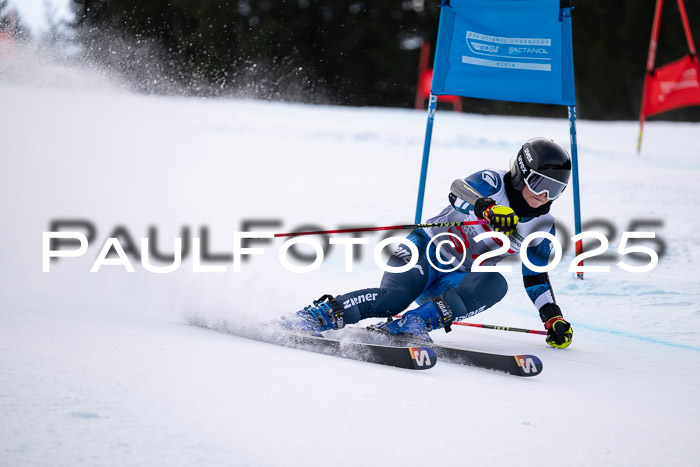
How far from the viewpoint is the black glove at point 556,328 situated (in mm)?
3230

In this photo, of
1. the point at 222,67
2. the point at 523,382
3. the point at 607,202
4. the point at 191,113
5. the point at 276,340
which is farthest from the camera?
the point at 222,67

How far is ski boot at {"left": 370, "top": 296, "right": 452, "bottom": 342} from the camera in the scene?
9.86 ft

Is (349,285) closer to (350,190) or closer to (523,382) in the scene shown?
(523,382)

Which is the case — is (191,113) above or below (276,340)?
above

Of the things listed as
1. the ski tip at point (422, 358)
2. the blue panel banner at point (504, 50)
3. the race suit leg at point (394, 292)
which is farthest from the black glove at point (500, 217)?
the blue panel banner at point (504, 50)

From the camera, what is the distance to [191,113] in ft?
37.6

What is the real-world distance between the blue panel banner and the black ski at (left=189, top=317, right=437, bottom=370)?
7.06 feet

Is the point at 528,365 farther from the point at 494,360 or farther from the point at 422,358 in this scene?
the point at 422,358

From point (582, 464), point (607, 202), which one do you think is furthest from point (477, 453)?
point (607, 202)

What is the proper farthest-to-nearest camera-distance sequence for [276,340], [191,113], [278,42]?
[278,42] < [191,113] < [276,340]

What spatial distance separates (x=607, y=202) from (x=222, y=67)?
1283cm

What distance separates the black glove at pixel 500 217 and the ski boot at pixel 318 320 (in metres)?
0.67

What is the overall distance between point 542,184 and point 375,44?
20.0m

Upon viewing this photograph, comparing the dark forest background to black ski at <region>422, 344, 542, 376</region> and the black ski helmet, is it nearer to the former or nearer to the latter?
the black ski helmet
